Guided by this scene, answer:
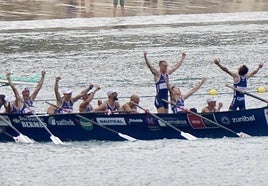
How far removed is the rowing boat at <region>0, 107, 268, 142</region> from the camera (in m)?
25.5

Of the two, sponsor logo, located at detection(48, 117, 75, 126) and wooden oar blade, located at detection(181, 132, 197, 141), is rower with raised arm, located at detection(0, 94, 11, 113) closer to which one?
sponsor logo, located at detection(48, 117, 75, 126)

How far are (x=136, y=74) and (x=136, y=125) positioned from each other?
1527cm

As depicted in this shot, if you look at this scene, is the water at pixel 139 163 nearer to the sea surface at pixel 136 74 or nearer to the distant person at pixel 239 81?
the sea surface at pixel 136 74

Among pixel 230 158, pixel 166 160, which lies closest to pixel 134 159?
pixel 166 160

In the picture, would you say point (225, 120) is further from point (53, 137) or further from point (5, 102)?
point (5, 102)

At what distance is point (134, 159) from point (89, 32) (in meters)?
30.1

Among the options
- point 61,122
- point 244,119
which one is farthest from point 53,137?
point 244,119

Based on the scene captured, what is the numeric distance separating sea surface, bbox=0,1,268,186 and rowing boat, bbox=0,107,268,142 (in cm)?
31

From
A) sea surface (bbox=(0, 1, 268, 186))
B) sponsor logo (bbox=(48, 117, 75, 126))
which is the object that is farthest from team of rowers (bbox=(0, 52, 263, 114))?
sea surface (bbox=(0, 1, 268, 186))

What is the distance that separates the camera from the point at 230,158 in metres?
25.1

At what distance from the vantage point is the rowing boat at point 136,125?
25.5 meters

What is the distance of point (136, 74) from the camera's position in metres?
41.2

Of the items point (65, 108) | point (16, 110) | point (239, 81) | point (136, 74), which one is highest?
point (239, 81)

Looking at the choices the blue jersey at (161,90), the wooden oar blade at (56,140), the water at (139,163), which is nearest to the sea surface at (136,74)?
the water at (139,163)
